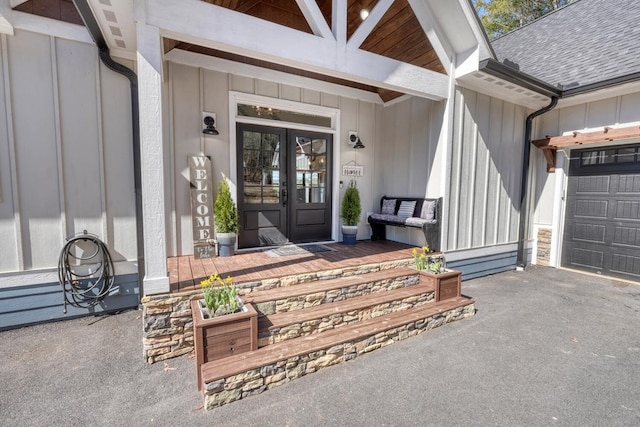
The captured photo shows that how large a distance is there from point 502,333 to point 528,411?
3.93 ft

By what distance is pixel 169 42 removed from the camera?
3449mm

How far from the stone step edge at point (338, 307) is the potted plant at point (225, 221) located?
1.50 metres

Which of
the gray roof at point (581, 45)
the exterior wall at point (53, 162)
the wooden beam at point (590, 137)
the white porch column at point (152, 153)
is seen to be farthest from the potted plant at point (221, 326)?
the wooden beam at point (590, 137)

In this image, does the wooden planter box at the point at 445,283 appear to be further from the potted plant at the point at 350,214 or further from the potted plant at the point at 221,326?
the potted plant at the point at 221,326

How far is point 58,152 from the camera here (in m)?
2.96

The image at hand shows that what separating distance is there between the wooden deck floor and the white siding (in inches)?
31.7

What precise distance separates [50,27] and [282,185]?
3158 mm

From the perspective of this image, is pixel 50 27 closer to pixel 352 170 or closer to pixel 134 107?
pixel 134 107

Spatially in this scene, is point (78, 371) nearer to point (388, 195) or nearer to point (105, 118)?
point (105, 118)

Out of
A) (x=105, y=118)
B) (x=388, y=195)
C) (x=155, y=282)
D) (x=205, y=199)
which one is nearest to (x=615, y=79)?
(x=388, y=195)

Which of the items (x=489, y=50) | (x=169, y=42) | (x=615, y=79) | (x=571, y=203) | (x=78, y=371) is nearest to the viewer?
(x=78, y=371)

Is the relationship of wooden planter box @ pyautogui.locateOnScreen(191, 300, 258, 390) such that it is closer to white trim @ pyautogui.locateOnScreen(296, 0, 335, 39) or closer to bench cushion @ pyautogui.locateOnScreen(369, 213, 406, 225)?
white trim @ pyautogui.locateOnScreen(296, 0, 335, 39)

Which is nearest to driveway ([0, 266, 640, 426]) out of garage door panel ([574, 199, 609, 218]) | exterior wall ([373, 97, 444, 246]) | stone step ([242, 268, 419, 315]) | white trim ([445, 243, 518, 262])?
stone step ([242, 268, 419, 315])

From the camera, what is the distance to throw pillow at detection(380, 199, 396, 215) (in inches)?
202
